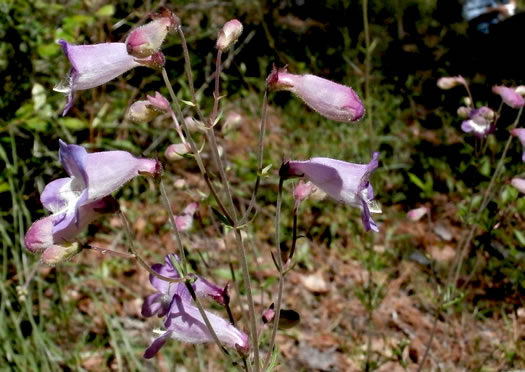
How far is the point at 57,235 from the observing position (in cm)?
142

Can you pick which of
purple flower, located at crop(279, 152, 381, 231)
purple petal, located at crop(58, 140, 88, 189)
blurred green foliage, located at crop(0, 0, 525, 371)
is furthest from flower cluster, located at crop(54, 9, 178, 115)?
blurred green foliage, located at crop(0, 0, 525, 371)

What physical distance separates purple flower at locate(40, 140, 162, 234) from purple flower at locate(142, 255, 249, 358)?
10.5 inches

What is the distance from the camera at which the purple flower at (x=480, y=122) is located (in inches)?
108

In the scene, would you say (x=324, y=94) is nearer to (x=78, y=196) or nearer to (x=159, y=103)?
(x=159, y=103)

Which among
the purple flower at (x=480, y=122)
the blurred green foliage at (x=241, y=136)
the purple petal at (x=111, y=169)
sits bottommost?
the blurred green foliage at (x=241, y=136)

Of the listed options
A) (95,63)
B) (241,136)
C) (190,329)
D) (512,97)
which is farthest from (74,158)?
(241,136)

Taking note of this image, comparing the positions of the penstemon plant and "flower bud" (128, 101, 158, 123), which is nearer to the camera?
the penstemon plant

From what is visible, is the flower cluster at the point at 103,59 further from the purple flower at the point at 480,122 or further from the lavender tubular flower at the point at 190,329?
the purple flower at the point at 480,122

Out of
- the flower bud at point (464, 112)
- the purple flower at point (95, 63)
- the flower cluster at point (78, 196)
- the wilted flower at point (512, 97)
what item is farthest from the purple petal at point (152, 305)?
the flower bud at point (464, 112)

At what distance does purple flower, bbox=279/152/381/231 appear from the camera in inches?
56.8

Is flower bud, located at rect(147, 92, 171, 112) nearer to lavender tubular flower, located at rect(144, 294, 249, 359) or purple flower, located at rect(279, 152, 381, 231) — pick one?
purple flower, located at rect(279, 152, 381, 231)

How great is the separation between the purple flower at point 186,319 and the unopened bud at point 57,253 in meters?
0.25

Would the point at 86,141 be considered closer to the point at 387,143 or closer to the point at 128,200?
the point at 128,200

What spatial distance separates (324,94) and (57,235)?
2.40 ft
